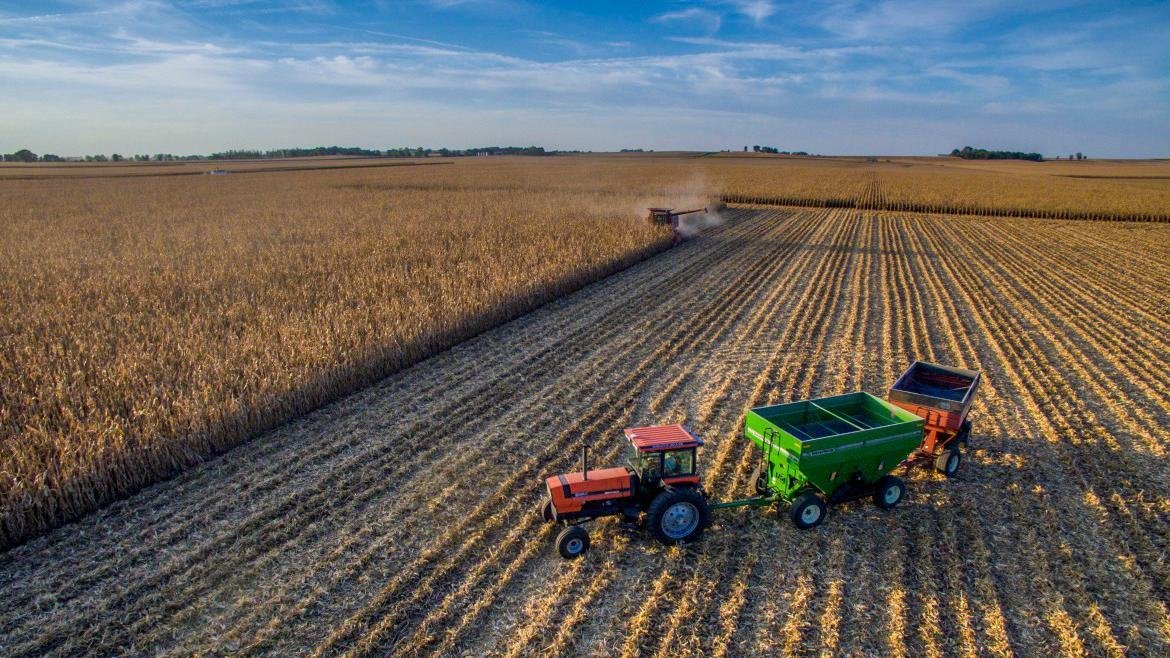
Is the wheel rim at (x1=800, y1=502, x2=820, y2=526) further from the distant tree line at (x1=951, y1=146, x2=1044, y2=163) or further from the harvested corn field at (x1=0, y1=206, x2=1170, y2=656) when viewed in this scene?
the distant tree line at (x1=951, y1=146, x2=1044, y2=163)

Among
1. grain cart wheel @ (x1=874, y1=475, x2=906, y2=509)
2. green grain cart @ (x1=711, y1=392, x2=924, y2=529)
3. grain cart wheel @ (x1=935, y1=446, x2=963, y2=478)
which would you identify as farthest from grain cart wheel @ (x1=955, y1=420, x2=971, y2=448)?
grain cart wheel @ (x1=874, y1=475, x2=906, y2=509)

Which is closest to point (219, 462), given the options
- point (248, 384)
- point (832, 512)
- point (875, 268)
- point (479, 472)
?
point (248, 384)

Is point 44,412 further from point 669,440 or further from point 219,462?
point 669,440

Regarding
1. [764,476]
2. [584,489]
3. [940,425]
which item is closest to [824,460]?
[764,476]

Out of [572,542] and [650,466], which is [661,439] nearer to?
[650,466]

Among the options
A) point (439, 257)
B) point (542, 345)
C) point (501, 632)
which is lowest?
point (501, 632)

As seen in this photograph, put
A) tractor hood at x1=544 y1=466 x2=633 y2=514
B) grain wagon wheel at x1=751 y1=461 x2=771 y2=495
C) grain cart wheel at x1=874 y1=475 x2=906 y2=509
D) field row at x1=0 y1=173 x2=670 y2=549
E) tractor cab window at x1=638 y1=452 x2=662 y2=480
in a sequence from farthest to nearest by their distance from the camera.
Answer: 1. field row at x1=0 y1=173 x2=670 y2=549
2. grain wagon wheel at x1=751 y1=461 x2=771 y2=495
3. grain cart wheel at x1=874 y1=475 x2=906 y2=509
4. tractor cab window at x1=638 y1=452 x2=662 y2=480
5. tractor hood at x1=544 y1=466 x2=633 y2=514
